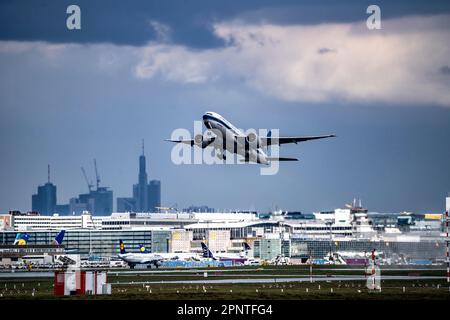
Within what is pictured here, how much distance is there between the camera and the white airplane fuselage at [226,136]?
145 metres

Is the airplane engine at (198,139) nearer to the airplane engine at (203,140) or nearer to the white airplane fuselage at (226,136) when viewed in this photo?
the airplane engine at (203,140)

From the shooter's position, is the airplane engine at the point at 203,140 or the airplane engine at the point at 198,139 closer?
the airplane engine at the point at 198,139

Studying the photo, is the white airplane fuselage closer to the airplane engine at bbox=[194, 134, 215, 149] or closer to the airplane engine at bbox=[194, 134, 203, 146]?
the airplane engine at bbox=[194, 134, 215, 149]

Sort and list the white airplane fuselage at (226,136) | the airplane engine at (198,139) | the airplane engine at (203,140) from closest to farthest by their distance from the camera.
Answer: the airplane engine at (198,139) < the airplane engine at (203,140) < the white airplane fuselage at (226,136)

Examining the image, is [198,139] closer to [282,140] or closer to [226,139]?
[226,139]

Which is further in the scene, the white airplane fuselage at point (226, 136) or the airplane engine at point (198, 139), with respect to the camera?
the white airplane fuselage at point (226, 136)

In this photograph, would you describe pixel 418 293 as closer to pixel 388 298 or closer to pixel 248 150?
pixel 388 298

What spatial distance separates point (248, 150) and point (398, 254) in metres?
47.4

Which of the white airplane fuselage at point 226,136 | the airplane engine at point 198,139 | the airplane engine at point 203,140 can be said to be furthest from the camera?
the white airplane fuselage at point 226,136

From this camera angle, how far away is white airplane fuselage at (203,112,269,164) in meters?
145

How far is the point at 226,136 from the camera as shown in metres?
145

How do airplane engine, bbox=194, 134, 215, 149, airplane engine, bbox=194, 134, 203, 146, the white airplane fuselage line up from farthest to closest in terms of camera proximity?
the white airplane fuselage
airplane engine, bbox=194, 134, 215, 149
airplane engine, bbox=194, 134, 203, 146

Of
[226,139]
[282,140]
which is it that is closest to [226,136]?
[226,139]
